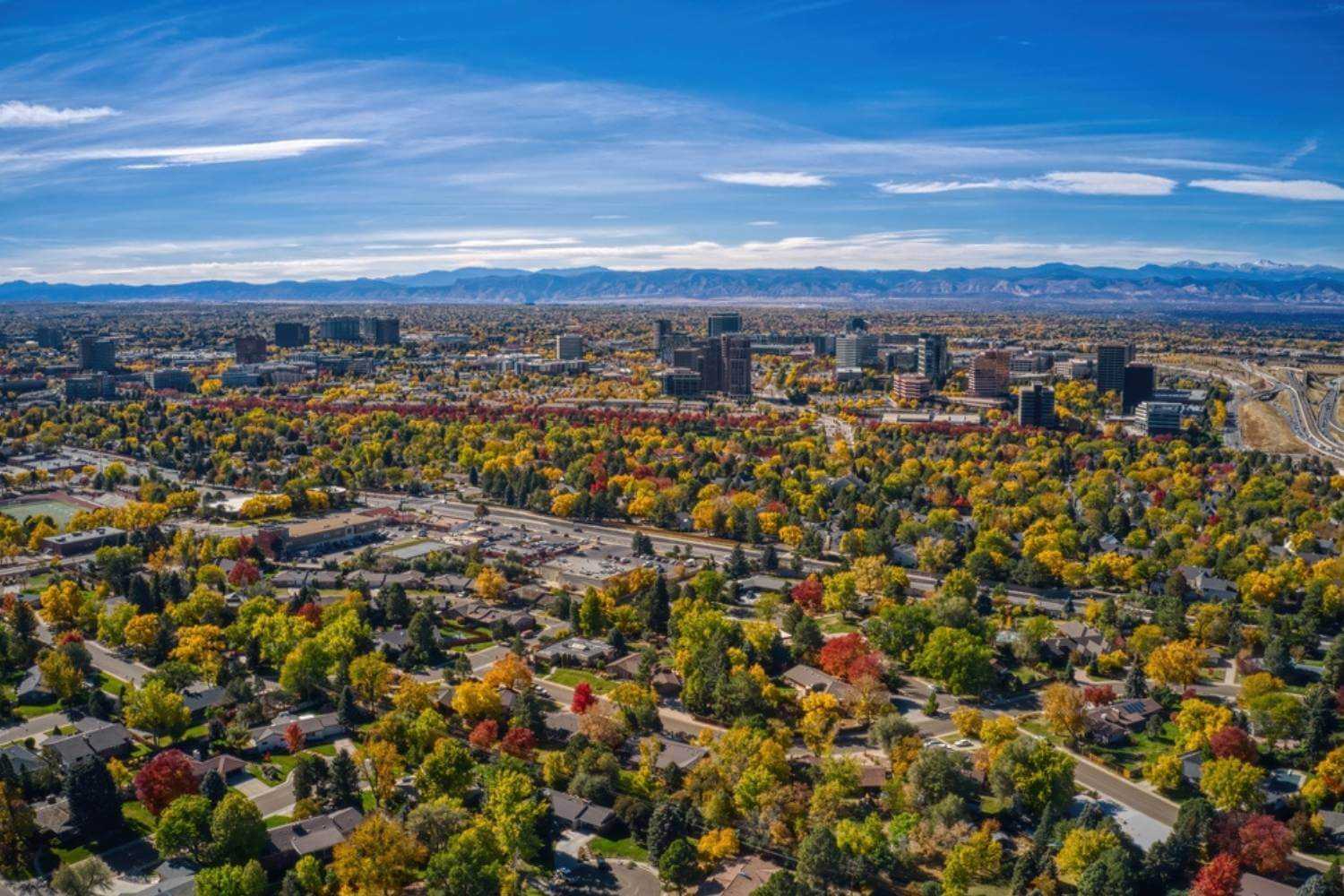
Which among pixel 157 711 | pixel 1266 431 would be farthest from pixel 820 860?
pixel 1266 431

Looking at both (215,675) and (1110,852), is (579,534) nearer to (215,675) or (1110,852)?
(215,675)

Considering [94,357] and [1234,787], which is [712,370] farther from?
[1234,787]

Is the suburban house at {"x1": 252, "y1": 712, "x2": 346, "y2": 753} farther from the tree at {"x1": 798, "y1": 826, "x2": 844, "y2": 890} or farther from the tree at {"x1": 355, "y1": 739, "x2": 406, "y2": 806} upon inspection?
the tree at {"x1": 798, "y1": 826, "x2": 844, "y2": 890}

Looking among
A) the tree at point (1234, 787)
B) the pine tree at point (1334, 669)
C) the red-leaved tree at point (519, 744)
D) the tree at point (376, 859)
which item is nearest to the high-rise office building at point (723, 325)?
the pine tree at point (1334, 669)

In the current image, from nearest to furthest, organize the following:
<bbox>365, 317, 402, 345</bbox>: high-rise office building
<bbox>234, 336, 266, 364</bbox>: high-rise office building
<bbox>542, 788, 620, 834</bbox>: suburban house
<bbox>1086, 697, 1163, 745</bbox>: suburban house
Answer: <bbox>542, 788, 620, 834</bbox>: suburban house → <bbox>1086, 697, 1163, 745</bbox>: suburban house → <bbox>234, 336, 266, 364</bbox>: high-rise office building → <bbox>365, 317, 402, 345</bbox>: high-rise office building

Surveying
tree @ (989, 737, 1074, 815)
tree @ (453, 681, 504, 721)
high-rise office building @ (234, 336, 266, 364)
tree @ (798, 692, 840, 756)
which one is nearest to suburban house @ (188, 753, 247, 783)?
tree @ (453, 681, 504, 721)

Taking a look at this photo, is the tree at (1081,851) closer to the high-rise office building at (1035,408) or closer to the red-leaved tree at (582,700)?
the red-leaved tree at (582,700)
